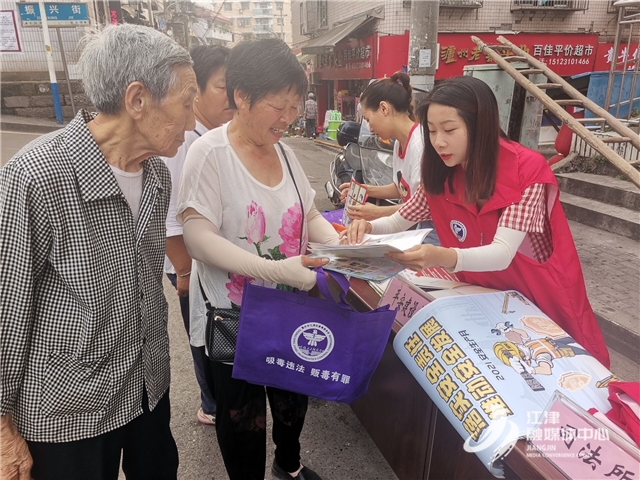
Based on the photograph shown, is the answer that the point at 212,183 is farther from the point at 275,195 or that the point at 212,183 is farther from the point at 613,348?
the point at 613,348

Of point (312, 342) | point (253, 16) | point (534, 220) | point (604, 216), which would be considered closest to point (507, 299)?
point (534, 220)

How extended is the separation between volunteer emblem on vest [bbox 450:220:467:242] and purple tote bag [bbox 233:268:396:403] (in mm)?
485

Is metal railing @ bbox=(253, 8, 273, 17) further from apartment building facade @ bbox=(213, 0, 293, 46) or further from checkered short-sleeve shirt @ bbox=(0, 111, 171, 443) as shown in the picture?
checkered short-sleeve shirt @ bbox=(0, 111, 171, 443)

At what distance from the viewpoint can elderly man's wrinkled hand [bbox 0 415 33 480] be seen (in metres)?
1.08

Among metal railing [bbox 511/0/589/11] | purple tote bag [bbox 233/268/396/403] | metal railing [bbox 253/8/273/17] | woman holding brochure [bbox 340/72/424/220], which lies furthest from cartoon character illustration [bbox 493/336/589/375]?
metal railing [bbox 253/8/273/17]

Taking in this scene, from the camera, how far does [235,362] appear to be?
1497mm

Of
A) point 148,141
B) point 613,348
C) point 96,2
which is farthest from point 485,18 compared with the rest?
point 148,141

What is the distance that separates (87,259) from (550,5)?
13329 millimetres

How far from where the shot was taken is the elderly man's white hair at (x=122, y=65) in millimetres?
1126

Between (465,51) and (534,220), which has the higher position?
(465,51)

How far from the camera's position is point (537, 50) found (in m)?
11.3

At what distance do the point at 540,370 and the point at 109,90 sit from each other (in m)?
1.40

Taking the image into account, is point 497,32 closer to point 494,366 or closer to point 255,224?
point 255,224

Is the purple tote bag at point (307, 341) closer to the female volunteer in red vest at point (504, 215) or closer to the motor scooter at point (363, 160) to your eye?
the female volunteer in red vest at point (504, 215)
